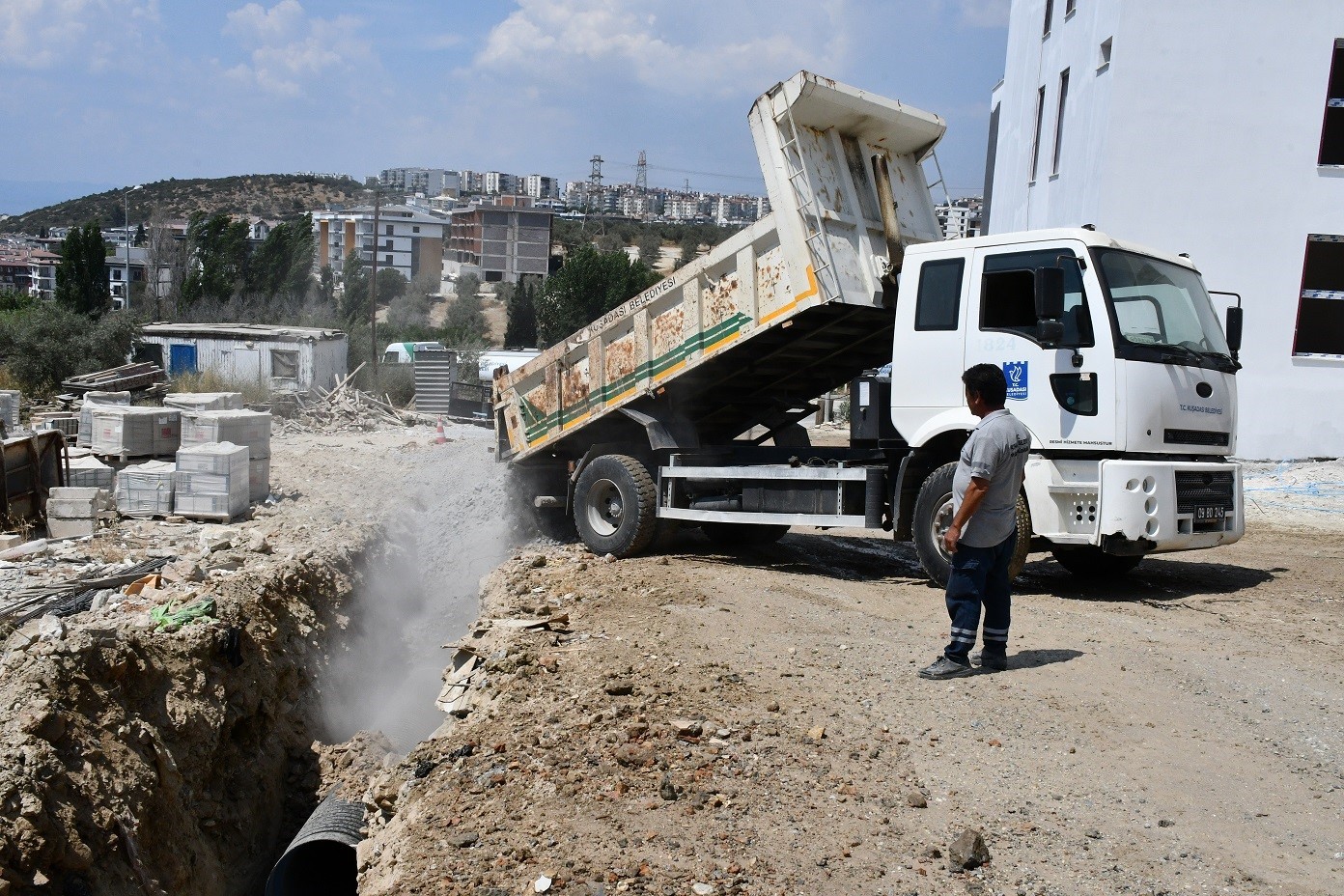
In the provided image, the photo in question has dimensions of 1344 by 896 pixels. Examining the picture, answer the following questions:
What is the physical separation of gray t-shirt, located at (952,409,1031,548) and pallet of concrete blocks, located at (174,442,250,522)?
914 cm

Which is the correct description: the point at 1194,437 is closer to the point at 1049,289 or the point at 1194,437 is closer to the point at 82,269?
the point at 1049,289

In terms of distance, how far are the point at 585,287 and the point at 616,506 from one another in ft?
148

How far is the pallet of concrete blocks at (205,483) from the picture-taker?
12.1 meters

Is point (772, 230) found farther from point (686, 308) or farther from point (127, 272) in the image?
point (127, 272)

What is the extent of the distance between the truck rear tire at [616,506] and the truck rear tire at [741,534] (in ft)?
3.03

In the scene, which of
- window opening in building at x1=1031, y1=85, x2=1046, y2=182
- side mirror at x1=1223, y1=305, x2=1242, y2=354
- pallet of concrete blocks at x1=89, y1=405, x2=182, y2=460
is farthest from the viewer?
window opening in building at x1=1031, y1=85, x2=1046, y2=182

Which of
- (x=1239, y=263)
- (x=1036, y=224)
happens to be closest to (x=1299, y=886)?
(x=1239, y=263)

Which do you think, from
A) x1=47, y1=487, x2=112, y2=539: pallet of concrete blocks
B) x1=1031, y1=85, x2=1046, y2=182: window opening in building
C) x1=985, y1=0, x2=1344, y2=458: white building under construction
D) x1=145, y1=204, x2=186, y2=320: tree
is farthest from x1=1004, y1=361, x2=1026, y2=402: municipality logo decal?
x1=145, y1=204, x2=186, y2=320: tree

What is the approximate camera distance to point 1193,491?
755cm

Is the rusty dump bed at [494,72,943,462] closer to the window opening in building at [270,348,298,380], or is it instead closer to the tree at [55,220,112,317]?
the window opening in building at [270,348,298,380]

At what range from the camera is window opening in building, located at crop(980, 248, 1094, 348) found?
731 centimetres

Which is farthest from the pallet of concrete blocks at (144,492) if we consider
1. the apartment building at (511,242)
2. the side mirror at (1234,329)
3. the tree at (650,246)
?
the apartment building at (511,242)

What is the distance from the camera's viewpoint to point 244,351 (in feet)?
106

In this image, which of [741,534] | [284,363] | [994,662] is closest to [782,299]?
[741,534]
